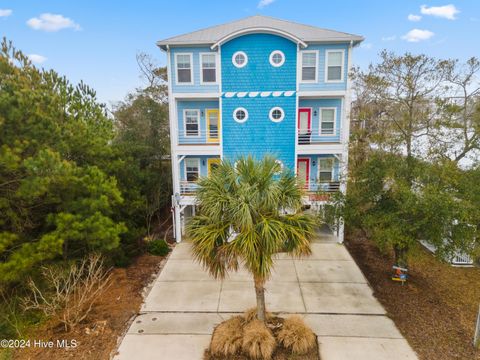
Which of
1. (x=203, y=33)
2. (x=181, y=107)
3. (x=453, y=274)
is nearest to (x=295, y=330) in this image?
(x=453, y=274)

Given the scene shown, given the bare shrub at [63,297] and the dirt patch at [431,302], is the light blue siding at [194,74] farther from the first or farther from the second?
the dirt patch at [431,302]

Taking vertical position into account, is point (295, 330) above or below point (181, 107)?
below

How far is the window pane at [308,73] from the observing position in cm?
1290

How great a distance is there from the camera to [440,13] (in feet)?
39.2

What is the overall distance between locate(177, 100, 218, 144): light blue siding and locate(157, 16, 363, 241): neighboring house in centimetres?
7

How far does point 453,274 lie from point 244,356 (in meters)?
9.34

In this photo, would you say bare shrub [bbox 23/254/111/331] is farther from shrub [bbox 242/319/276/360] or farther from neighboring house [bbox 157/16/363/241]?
neighboring house [bbox 157/16/363/241]

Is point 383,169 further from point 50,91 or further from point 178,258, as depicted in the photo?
point 50,91

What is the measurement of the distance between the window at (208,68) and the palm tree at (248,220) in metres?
8.30

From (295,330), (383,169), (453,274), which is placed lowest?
(453,274)

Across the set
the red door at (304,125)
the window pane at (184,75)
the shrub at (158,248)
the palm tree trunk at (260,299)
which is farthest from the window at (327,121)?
the palm tree trunk at (260,299)

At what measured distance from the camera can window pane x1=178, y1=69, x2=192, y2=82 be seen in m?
13.1

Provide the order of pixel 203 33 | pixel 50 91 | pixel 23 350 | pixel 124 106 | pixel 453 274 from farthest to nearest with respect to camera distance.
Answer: pixel 124 106
pixel 203 33
pixel 453 274
pixel 50 91
pixel 23 350

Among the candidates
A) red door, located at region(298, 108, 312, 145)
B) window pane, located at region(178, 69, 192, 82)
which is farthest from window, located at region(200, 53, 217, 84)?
red door, located at region(298, 108, 312, 145)
